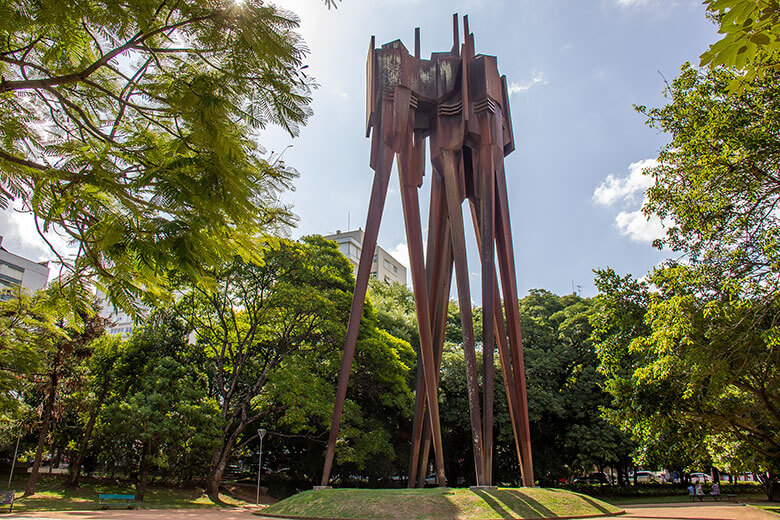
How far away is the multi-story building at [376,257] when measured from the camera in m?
51.9

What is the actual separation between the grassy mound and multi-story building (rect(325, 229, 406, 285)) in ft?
113

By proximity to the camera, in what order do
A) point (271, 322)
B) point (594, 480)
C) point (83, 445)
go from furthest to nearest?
point (594, 480) → point (83, 445) → point (271, 322)

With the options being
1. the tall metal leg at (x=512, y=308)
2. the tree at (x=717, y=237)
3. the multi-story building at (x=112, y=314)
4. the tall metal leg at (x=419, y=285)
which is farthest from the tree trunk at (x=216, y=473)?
the tree at (x=717, y=237)

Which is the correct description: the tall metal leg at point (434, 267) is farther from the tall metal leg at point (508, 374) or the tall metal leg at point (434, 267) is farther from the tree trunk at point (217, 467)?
the tree trunk at point (217, 467)

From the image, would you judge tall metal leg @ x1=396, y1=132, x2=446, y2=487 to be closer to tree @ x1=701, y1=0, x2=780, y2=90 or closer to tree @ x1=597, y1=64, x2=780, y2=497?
tree @ x1=597, y1=64, x2=780, y2=497

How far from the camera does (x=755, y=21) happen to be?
96.9 inches

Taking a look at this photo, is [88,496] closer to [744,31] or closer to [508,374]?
[508,374]

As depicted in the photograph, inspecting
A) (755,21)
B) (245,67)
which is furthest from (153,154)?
(755,21)

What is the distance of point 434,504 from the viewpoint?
32.1 ft

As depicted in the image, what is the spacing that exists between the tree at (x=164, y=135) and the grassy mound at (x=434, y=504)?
279 inches

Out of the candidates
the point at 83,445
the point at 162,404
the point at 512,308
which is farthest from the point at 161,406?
the point at 512,308

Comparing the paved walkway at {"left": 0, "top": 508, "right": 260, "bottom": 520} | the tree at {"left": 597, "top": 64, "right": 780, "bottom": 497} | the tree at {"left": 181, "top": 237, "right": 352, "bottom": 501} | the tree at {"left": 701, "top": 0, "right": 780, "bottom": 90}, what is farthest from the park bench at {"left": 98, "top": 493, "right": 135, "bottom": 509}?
the tree at {"left": 701, "top": 0, "right": 780, "bottom": 90}

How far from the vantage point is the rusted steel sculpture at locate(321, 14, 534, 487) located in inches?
523

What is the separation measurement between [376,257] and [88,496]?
40739 mm
